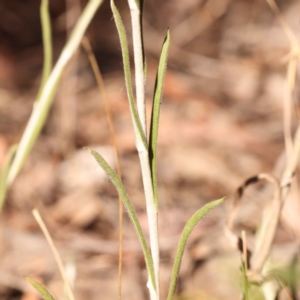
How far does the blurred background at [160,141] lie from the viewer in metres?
0.70

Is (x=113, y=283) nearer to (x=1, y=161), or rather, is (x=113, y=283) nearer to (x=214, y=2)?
(x=1, y=161)

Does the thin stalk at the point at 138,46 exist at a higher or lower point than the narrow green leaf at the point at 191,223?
higher

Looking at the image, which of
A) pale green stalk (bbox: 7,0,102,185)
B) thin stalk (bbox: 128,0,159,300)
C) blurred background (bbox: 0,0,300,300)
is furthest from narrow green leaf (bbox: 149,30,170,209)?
pale green stalk (bbox: 7,0,102,185)

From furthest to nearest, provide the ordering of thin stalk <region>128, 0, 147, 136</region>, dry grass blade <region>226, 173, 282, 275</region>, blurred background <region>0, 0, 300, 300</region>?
blurred background <region>0, 0, 300, 300</region> < dry grass blade <region>226, 173, 282, 275</region> < thin stalk <region>128, 0, 147, 136</region>

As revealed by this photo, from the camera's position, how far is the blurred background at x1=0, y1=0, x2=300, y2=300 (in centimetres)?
70

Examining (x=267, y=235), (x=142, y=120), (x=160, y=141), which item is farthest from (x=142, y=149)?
(x=160, y=141)

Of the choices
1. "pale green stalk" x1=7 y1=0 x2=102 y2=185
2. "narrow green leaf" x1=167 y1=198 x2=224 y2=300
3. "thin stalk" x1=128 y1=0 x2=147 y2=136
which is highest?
"pale green stalk" x1=7 y1=0 x2=102 y2=185

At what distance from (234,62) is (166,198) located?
705mm

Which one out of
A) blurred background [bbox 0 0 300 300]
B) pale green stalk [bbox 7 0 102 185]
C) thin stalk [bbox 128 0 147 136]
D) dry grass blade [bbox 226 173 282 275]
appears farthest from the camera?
blurred background [bbox 0 0 300 300]

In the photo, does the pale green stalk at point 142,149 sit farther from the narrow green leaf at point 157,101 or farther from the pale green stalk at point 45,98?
the pale green stalk at point 45,98

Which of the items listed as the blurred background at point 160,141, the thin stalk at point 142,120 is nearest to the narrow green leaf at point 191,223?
the thin stalk at point 142,120

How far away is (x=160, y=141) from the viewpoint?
1.13 m

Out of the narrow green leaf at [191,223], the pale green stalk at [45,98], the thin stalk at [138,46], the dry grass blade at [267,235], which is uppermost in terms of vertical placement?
the pale green stalk at [45,98]

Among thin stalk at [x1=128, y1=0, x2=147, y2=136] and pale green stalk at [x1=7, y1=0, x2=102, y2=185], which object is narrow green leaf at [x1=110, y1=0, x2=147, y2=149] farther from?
pale green stalk at [x1=7, y1=0, x2=102, y2=185]
